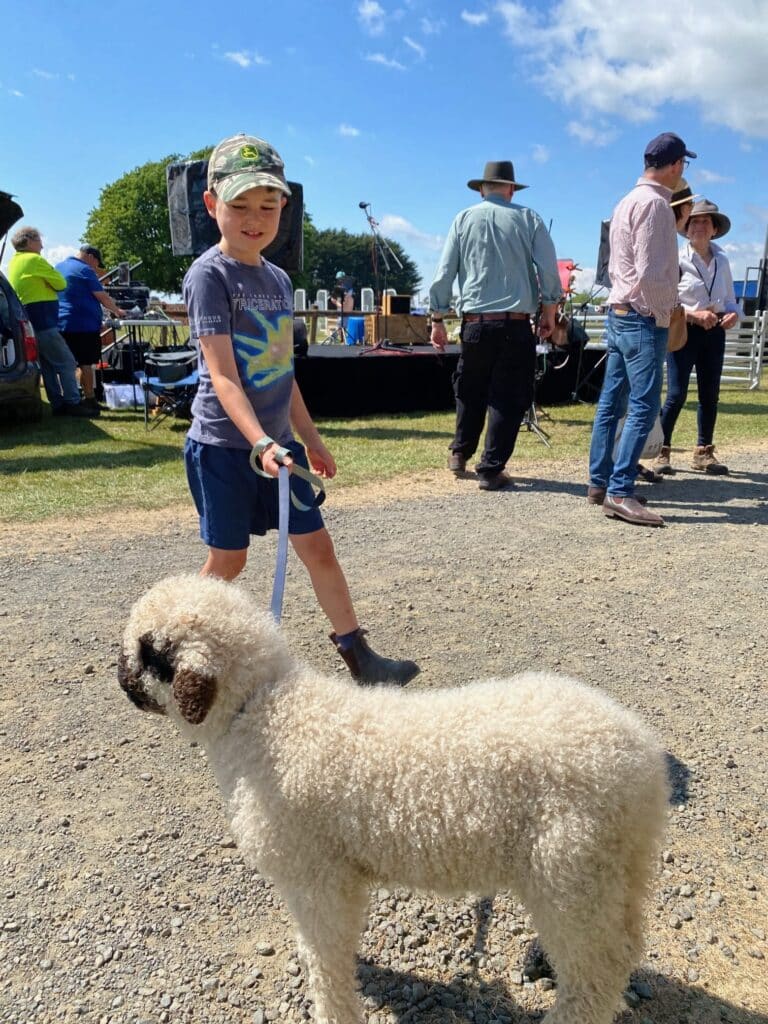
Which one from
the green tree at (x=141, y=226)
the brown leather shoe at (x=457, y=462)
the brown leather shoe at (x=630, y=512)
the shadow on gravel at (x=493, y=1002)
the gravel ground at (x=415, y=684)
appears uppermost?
the green tree at (x=141, y=226)

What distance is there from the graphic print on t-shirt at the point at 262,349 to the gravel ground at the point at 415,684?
145cm

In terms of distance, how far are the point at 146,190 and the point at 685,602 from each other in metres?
60.2

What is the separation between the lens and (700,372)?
22.9 feet

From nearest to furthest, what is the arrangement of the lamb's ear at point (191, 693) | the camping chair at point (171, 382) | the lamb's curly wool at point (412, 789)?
the lamb's curly wool at point (412, 789), the lamb's ear at point (191, 693), the camping chair at point (171, 382)

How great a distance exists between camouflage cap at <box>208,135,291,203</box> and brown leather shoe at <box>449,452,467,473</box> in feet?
15.8

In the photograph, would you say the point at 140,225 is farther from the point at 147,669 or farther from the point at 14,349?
the point at 147,669

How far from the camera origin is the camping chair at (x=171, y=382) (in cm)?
984

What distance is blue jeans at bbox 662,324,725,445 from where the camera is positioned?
22.3 ft

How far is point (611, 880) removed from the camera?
5.23 ft

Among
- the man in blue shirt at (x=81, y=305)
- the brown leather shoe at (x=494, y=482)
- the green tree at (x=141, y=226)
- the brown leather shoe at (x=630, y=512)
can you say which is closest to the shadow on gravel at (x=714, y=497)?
the brown leather shoe at (x=630, y=512)

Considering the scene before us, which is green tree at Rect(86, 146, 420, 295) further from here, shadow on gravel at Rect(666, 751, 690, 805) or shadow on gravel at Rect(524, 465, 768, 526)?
shadow on gravel at Rect(666, 751, 690, 805)

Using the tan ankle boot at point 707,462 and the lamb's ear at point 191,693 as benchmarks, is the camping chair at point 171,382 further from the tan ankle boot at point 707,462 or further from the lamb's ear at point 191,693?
the lamb's ear at point 191,693

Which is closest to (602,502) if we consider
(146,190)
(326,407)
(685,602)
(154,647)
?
(685,602)

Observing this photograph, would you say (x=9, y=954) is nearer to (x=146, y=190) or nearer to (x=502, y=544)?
(x=502, y=544)
